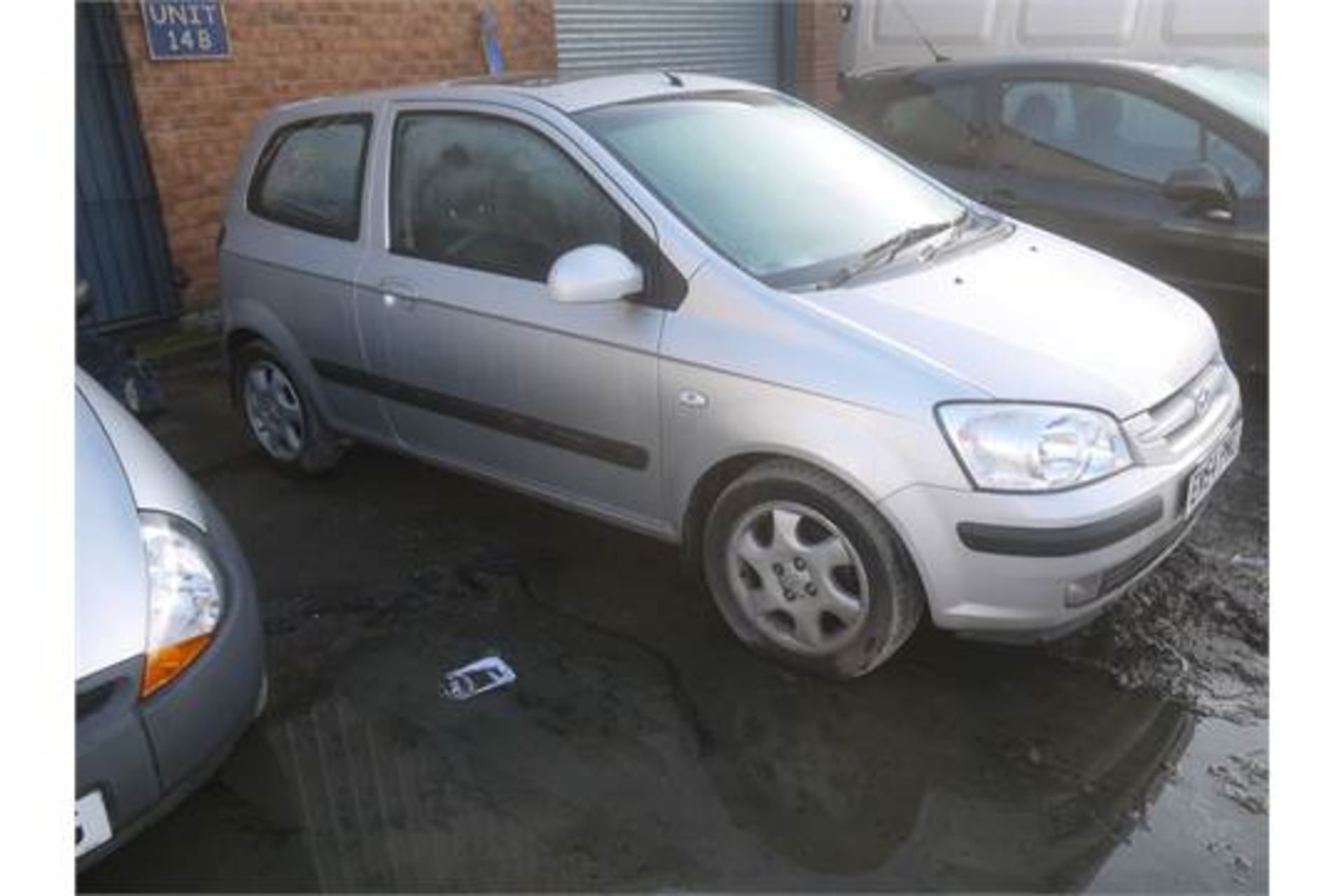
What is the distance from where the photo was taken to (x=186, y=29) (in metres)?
6.15

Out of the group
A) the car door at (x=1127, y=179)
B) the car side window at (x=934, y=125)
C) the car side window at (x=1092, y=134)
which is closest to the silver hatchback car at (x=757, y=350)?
the car door at (x=1127, y=179)

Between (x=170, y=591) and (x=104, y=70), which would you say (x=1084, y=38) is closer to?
(x=104, y=70)

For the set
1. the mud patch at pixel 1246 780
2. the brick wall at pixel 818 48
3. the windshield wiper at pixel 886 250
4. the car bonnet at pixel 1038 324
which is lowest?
the mud patch at pixel 1246 780

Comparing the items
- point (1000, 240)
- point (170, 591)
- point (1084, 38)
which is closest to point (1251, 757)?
point (1000, 240)

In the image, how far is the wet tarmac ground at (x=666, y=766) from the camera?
2.38 metres

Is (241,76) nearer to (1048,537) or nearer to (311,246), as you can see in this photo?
(311,246)

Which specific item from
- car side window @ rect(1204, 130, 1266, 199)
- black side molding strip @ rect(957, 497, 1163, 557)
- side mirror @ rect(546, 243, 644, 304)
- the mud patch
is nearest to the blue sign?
side mirror @ rect(546, 243, 644, 304)

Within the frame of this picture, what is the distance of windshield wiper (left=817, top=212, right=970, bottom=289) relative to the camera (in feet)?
10.00

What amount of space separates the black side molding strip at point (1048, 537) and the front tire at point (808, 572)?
0.22 m

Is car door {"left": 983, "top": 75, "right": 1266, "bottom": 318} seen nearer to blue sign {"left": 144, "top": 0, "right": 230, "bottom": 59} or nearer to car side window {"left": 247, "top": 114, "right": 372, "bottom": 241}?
car side window {"left": 247, "top": 114, "right": 372, "bottom": 241}

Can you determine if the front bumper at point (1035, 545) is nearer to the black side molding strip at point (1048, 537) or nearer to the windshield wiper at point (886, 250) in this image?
the black side molding strip at point (1048, 537)

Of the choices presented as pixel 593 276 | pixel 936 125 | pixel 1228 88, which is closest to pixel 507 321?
pixel 593 276

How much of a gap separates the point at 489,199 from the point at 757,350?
3.89ft

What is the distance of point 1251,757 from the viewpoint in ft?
8.80
